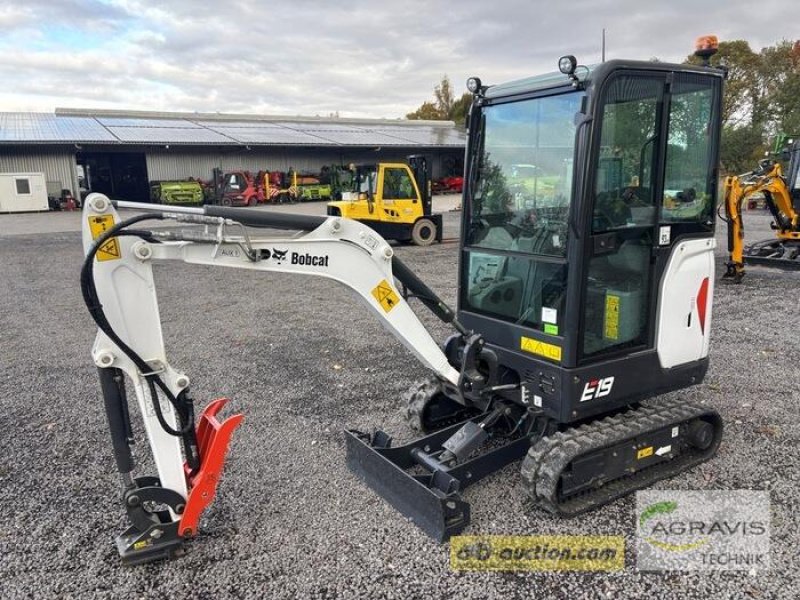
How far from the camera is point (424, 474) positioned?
390 centimetres

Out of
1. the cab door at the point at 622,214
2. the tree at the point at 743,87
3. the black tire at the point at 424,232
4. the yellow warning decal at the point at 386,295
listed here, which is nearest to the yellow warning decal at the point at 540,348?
the cab door at the point at 622,214

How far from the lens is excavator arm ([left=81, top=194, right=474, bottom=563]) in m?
3.07

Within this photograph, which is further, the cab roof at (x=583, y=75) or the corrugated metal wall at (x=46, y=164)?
the corrugated metal wall at (x=46, y=164)

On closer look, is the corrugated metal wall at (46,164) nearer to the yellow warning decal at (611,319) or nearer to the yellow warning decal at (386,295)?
the yellow warning decal at (386,295)

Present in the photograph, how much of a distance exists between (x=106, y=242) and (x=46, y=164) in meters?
31.1

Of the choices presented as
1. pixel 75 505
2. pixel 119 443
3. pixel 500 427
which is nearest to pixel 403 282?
pixel 500 427

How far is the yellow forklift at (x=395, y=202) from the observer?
53.6 feet

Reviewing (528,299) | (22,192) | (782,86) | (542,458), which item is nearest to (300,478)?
(542,458)

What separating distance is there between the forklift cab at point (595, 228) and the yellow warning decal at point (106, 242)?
2372mm

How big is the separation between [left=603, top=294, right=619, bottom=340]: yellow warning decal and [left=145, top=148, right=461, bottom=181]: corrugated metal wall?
31740 mm

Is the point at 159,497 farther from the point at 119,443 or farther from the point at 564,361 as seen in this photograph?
the point at 564,361

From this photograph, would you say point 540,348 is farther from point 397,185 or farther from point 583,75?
point 397,185

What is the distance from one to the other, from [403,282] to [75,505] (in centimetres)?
257

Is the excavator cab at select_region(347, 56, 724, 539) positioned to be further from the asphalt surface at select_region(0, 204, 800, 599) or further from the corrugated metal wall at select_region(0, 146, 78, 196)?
the corrugated metal wall at select_region(0, 146, 78, 196)
